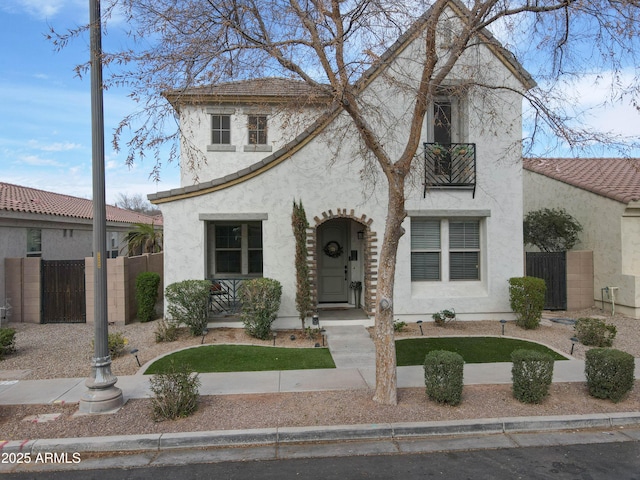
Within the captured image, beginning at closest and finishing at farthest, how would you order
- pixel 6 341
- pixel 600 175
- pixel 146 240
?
pixel 6 341, pixel 600 175, pixel 146 240

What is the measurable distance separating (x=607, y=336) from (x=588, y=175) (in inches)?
315

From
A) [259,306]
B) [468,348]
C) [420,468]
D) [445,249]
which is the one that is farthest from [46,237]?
[420,468]

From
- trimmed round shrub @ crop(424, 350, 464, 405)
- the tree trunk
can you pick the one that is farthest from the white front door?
trimmed round shrub @ crop(424, 350, 464, 405)

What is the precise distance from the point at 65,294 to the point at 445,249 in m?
10.2

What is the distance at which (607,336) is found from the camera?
920 cm

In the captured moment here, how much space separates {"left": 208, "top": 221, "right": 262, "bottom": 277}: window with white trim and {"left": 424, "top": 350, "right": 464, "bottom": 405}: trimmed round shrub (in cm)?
722

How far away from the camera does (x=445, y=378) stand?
19.2 feet

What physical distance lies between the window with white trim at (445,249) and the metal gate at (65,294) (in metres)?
8.89

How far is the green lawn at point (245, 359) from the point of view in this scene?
7719 millimetres

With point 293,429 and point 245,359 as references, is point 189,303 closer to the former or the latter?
point 245,359

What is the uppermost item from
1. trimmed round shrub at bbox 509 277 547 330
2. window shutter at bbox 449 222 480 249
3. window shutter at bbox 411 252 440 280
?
window shutter at bbox 449 222 480 249

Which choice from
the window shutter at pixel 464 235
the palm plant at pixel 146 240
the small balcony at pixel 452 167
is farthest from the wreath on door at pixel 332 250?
the palm plant at pixel 146 240

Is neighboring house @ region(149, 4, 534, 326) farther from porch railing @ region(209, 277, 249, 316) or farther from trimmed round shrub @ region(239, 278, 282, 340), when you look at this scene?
trimmed round shrub @ region(239, 278, 282, 340)

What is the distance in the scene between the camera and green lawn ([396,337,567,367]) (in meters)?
8.19
